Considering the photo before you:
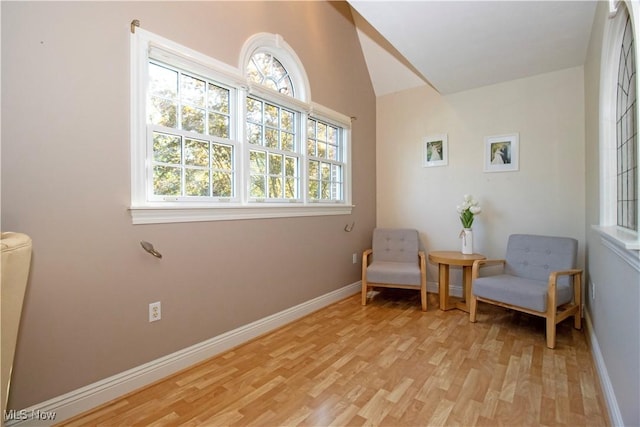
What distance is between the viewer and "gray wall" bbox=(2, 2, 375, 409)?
1.46 m

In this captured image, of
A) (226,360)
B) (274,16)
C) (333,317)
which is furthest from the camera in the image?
(333,317)

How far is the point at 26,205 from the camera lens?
1462 mm

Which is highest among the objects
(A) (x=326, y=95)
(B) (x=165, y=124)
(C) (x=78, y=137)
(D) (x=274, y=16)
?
(D) (x=274, y=16)

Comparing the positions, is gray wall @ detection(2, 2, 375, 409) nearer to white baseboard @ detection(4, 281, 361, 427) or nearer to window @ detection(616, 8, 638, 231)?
white baseboard @ detection(4, 281, 361, 427)

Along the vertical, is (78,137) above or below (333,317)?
above

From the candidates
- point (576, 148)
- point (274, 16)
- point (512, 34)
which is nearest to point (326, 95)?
point (274, 16)

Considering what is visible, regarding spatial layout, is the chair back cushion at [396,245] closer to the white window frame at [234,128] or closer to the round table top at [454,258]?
the round table top at [454,258]

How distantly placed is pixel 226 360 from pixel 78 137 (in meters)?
1.65

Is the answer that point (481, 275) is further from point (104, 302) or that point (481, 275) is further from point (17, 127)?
point (17, 127)

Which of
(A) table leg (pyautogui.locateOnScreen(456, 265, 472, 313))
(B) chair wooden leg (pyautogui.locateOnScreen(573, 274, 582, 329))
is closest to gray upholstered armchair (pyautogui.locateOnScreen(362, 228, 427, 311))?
(A) table leg (pyautogui.locateOnScreen(456, 265, 472, 313))

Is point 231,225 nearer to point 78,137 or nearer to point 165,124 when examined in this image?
point 165,124

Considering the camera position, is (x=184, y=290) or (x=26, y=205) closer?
(x=26, y=205)

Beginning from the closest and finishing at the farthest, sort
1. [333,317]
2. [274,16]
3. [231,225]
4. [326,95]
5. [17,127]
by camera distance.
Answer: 1. [17,127]
2. [231,225]
3. [274,16]
4. [333,317]
5. [326,95]

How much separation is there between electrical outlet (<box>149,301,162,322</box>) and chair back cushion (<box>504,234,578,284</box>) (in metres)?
3.08
